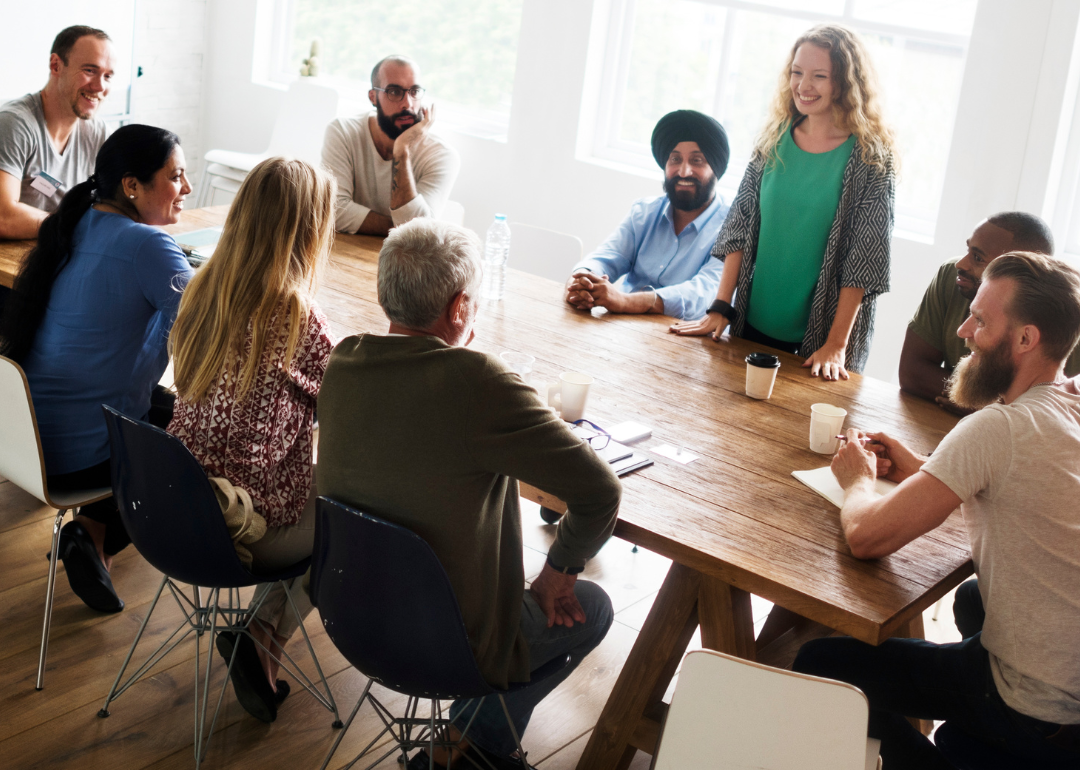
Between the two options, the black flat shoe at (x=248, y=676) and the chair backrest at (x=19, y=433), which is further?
the black flat shoe at (x=248, y=676)

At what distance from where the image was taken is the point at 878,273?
8.98ft

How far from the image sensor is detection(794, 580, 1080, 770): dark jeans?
1.67 m

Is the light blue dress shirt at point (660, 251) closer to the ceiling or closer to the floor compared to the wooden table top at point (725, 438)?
closer to the ceiling

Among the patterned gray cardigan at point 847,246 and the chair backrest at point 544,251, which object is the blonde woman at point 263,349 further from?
the chair backrest at point 544,251

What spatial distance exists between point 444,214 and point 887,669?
10.7ft

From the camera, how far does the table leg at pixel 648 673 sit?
1975 millimetres

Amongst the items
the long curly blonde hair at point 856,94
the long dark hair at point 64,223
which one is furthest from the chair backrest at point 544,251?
the long dark hair at point 64,223

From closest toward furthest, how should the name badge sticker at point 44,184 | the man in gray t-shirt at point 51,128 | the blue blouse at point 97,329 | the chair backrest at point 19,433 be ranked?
the chair backrest at point 19,433, the blue blouse at point 97,329, the man in gray t-shirt at point 51,128, the name badge sticker at point 44,184

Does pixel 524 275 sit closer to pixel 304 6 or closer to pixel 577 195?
pixel 577 195

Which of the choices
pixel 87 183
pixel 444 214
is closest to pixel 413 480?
pixel 87 183

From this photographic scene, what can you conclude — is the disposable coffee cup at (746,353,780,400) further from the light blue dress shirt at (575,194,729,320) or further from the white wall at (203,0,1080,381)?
the white wall at (203,0,1080,381)

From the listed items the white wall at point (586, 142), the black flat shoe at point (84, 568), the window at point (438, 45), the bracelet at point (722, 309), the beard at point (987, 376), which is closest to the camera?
the beard at point (987, 376)

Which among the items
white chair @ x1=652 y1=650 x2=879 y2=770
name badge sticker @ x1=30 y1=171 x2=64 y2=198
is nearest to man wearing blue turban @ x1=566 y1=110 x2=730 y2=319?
name badge sticker @ x1=30 y1=171 x2=64 y2=198

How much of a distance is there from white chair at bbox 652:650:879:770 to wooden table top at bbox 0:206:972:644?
26 cm
